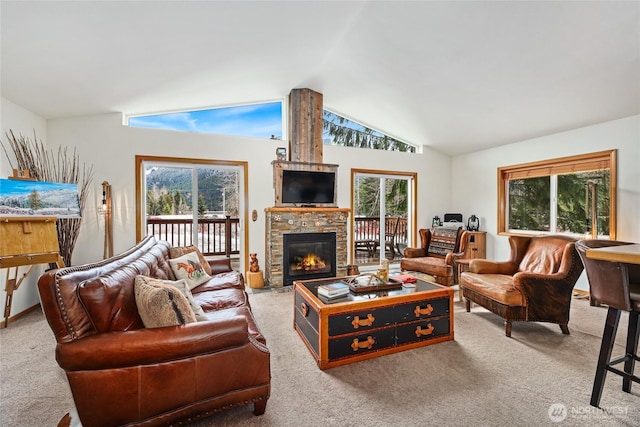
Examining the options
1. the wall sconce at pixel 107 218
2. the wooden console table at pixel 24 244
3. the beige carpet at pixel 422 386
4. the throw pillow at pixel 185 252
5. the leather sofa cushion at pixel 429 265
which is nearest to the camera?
the beige carpet at pixel 422 386

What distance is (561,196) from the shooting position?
4.45 metres

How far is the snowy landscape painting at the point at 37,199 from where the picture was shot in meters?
2.71

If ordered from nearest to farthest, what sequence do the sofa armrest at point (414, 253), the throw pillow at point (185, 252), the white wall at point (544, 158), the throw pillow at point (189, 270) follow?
the throw pillow at point (189, 270) < the throw pillow at point (185, 252) < the white wall at point (544, 158) < the sofa armrest at point (414, 253)

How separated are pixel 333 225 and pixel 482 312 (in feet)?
7.94

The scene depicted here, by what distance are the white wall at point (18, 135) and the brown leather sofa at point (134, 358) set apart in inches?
100

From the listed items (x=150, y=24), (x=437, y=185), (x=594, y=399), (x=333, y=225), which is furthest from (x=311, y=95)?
(x=594, y=399)

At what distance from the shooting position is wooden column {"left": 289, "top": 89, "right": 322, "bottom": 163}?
4.64 metres

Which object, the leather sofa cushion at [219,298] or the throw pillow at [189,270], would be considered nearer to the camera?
the leather sofa cushion at [219,298]

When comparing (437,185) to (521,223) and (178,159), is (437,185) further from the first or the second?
(178,159)

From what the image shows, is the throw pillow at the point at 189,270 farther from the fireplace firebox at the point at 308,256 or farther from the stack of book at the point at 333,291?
the fireplace firebox at the point at 308,256

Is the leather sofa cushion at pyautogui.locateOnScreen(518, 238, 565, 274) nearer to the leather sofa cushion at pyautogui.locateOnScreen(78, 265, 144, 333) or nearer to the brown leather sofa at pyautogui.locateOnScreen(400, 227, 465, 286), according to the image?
the brown leather sofa at pyautogui.locateOnScreen(400, 227, 465, 286)

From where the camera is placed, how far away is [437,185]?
19.8 ft

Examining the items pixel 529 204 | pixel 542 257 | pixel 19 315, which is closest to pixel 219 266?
pixel 19 315

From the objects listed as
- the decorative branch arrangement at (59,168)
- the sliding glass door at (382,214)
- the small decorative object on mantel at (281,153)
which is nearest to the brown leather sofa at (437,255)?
the sliding glass door at (382,214)
